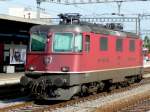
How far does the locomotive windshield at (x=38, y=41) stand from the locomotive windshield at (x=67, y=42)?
445mm

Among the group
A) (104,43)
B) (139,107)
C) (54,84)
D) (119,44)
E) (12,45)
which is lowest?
(139,107)

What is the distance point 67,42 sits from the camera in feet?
54.8

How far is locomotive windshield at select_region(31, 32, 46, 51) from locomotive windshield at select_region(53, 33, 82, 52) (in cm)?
44

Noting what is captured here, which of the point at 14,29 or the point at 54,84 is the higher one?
the point at 14,29

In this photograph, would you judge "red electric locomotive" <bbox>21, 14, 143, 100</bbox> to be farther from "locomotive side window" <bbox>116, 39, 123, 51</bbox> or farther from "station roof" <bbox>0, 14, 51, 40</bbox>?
"station roof" <bbox>0, 14, 51, 40</bbox>

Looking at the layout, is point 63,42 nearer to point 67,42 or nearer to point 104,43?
point 67,42

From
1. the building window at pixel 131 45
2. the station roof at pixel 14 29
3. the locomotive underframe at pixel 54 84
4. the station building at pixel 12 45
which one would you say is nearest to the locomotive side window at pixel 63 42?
the locomotive underframe at pixel 54 84

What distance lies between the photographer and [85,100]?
57.3ft

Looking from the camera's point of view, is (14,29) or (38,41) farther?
(14,29)

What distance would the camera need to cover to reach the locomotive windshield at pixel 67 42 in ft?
54.6

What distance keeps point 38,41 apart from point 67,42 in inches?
46.3

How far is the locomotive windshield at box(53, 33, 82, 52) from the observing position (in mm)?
16641

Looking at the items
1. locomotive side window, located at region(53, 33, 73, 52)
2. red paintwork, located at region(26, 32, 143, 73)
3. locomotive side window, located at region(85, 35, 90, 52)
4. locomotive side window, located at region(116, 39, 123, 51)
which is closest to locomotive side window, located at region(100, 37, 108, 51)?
red paintwork, located at region(26, 32, 143, 73)

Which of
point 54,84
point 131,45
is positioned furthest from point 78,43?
point 131,45
